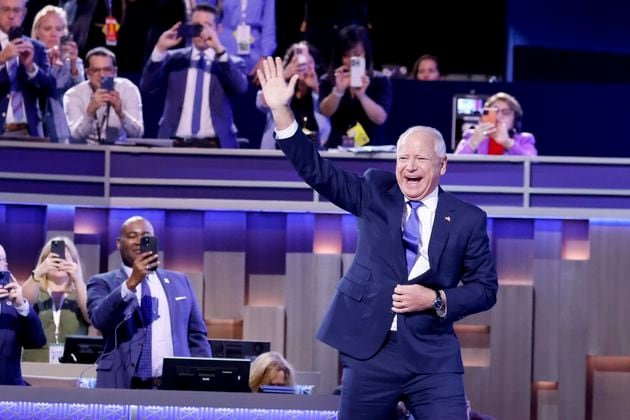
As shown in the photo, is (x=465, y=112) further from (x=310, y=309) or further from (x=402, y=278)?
(x=402, y=278)

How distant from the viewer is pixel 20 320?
6074 mm

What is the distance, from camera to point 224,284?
780 cm

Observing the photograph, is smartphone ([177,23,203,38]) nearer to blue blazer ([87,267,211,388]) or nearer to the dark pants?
blue blazer ([87,267,211,388])

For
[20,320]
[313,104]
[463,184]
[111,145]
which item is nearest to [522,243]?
[463,184]

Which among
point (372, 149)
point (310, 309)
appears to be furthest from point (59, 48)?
point (310, 309)

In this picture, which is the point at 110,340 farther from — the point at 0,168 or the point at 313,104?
the point at 313,104

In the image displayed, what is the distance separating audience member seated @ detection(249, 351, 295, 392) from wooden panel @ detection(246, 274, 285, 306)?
147cm

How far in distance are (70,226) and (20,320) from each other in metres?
1.73

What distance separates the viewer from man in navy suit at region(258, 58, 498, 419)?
4.30m

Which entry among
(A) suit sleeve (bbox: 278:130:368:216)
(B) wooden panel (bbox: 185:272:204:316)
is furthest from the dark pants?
(B) wooden panel (bbox: 185:272:204:316)

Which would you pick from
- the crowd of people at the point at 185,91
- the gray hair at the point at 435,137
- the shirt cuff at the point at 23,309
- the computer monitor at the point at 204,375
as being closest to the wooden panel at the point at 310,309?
the crowd of people at the point at 185,91

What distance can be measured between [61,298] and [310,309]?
60.9 inches

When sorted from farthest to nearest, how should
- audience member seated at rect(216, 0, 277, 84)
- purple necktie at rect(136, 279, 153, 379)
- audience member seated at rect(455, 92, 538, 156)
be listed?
audience member seated at rect(216, 0, 277, 84) → audience member seated at rect(455, 92, 538, 156) → purple necktie at rect(136, 279, 153, 379)

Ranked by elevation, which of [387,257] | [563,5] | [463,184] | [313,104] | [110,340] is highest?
[563,5]
